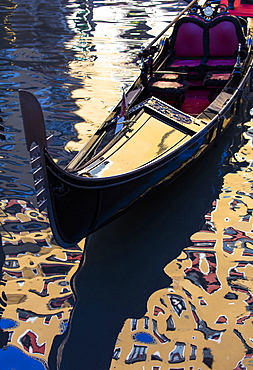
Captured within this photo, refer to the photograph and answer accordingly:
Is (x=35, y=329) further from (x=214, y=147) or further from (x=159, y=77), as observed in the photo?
(x=159, y=77)

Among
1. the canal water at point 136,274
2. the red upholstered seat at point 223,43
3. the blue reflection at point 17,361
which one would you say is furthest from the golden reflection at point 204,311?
the red upholstered seat at point 223,43

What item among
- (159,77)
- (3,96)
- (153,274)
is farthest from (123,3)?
(153,274)

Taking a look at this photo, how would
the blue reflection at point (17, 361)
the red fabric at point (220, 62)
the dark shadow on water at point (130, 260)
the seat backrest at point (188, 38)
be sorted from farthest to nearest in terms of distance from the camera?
1. the seat backrest at point (188, 38)
2. the red fabric at point (220, 62)
3. the dark shadow on water at point (130, 260)
4. the blue reflection at point (17, 361)

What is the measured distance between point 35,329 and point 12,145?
219 centimetres

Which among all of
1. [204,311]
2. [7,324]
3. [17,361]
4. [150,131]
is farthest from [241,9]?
[17,361]

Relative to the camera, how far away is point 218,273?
2768 millimetres

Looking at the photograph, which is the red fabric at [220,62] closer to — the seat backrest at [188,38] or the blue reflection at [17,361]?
the seat backrest at [188,38]

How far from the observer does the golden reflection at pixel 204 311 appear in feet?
7.32

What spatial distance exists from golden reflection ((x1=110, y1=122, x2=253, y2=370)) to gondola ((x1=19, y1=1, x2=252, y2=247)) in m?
0.51

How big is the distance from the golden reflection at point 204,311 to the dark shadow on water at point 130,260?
7 centimetres

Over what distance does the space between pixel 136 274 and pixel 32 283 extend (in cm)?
61

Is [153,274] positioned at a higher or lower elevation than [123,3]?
lower

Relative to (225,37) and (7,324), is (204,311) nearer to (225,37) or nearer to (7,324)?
(7,324)

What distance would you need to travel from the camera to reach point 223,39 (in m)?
4.75
